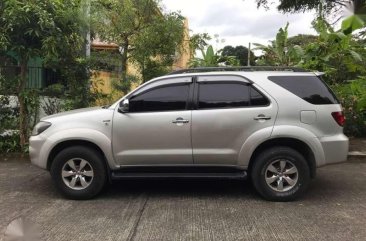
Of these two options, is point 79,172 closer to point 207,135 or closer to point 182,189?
point 182,189

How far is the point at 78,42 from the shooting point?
9.12m

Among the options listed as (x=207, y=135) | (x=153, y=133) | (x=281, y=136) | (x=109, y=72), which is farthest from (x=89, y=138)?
(x=109, y=72)

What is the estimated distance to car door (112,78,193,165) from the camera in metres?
5.93

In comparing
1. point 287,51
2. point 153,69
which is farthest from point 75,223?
point 287,51

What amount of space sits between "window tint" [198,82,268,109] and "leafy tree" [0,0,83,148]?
3.63 m

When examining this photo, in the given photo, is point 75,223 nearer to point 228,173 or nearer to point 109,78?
point 228,173

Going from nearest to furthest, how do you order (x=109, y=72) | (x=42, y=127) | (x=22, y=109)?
(x=42, y=127) < (x=22, y=109) < (x=109, y=72)

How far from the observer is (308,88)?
237 inches

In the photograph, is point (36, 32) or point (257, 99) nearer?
point (257, 99)

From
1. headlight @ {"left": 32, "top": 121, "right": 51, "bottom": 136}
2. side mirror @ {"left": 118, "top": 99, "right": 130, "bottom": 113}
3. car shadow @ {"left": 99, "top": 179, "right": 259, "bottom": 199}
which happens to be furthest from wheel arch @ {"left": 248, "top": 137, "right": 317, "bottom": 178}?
headlight @ {"left": 32, "top": 121, "right": 51, "bottom": 136}

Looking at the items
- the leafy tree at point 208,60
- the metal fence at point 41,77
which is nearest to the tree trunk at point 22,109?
the metal fence at point 41,77

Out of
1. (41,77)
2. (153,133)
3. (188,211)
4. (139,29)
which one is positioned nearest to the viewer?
(188,211)

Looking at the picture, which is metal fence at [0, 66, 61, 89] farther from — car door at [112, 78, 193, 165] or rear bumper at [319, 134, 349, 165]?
rear bumper at [319, 134, 349, 165]

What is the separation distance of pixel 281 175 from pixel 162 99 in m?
1.88
